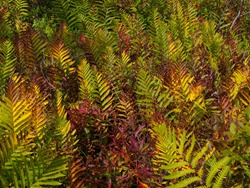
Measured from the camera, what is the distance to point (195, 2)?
517cm

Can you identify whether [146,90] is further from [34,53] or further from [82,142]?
[34,53]

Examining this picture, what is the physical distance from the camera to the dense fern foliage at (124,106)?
6.55 feet

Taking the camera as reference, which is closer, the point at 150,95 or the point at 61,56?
the point at 150,95

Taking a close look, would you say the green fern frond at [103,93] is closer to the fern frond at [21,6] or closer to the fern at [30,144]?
the fern at [30,144]

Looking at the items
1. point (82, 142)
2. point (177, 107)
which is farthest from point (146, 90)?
point (82, 142)

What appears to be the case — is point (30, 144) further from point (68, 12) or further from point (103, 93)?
point (68, 12)

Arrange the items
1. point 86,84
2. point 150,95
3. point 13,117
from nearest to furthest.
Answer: point 13,117 < point 150,95 < point 86,84

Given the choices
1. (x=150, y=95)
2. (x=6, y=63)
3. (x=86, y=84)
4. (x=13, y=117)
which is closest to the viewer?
(x=13, y=117)

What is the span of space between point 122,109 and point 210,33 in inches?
50.5

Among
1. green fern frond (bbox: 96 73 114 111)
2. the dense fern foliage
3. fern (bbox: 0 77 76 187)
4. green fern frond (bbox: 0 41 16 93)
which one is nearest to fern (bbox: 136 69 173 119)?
the dense fern foliage

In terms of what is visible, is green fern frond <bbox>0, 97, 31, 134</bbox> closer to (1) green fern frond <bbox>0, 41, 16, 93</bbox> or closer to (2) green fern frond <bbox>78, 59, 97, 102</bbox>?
(2) green fern frond <bbox>78, 59, 97, 102</bbox>

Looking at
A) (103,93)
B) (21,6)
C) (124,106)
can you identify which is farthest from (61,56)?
(21,6)

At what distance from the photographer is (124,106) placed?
270 cm

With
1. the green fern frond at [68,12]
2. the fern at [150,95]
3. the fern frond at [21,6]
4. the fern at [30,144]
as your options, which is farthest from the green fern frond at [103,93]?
the fern frond at [21,6]
